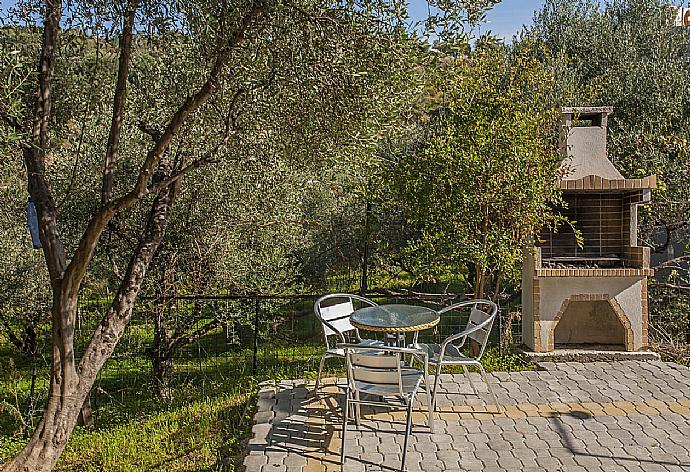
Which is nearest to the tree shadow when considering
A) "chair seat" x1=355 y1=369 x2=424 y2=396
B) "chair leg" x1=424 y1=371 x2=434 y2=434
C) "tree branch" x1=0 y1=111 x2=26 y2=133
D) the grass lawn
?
"chair leg" x1=424 y1=371 x2=434 y2=434

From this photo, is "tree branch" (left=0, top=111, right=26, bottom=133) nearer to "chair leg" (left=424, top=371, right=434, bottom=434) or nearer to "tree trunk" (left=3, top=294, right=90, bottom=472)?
"tree trunk" (left=3, top=294, right=90, bottom=472)

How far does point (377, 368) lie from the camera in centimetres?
474

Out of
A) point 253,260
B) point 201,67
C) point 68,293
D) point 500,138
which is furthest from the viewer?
point 253,260

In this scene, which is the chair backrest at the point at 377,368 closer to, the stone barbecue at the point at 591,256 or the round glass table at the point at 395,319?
the round glass table at the point at 395,319

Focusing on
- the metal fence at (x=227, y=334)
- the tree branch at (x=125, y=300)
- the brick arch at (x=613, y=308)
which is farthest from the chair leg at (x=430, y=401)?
the tree branch at (x=125, y=300)

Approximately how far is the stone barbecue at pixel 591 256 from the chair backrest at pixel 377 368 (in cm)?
338

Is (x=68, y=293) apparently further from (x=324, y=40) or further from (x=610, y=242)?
(x=610, y=242)

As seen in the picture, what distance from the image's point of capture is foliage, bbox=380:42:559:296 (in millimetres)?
7293

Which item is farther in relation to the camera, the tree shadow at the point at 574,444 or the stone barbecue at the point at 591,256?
the stone barbecue at the point at 591,256

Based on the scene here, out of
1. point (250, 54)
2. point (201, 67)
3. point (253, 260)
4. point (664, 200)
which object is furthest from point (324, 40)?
point (664, 200)

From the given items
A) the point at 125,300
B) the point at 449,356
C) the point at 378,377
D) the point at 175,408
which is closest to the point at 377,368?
the point at 378,377

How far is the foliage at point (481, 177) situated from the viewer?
7.29m

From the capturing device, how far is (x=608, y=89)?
35.4 ft

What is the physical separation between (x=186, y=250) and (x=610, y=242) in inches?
221
